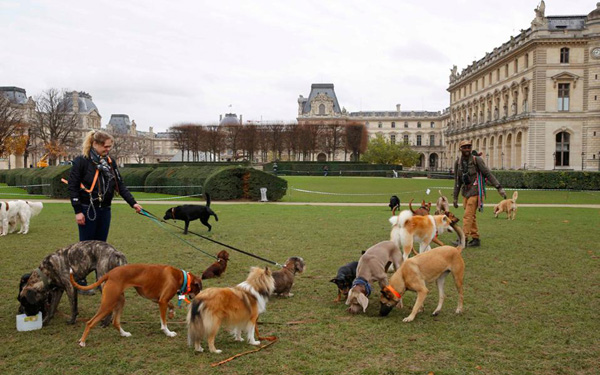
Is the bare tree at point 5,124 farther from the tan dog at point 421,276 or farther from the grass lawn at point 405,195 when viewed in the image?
the tan dog at point 421,276

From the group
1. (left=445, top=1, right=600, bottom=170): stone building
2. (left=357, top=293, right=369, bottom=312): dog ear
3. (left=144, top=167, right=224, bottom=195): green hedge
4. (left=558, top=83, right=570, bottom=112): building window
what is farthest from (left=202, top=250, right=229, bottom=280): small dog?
(left=558, top=83, right=570, bottom=112): building window

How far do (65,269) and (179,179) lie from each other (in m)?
22.3

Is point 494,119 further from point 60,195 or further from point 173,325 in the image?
point 173,325

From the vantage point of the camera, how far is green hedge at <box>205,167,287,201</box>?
2269 centimetres

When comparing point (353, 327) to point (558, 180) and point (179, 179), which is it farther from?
point (558, 180)

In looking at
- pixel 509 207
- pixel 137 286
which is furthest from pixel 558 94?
pixel 137 286

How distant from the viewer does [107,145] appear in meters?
6.11

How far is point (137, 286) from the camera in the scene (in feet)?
15.8

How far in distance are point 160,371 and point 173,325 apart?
1.22 meters

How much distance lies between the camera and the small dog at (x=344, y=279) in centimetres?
616

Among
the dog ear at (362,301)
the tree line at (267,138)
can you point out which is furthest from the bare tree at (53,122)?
the dog ear at (362,301)

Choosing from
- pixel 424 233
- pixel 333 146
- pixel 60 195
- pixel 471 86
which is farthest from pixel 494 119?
pixel 424 233

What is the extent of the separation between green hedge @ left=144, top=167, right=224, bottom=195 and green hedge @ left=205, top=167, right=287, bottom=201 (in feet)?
5.00

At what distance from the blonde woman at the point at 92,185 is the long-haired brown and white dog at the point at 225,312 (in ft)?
7.23
